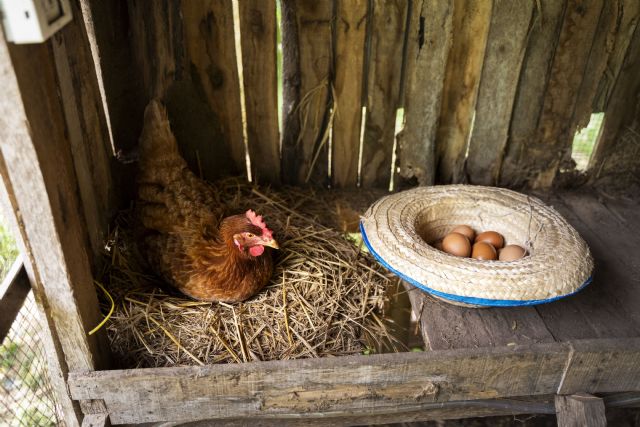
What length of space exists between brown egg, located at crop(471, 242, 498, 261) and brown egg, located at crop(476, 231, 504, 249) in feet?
0.16

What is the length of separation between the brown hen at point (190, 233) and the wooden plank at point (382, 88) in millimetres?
765

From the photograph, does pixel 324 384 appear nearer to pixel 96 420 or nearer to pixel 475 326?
pixel 475 326

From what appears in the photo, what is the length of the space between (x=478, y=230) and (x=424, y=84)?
67cm

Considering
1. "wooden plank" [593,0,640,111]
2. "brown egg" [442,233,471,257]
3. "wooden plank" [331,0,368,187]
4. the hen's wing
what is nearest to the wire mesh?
the hen's wing

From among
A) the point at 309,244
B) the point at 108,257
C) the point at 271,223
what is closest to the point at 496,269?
the point at 309,244

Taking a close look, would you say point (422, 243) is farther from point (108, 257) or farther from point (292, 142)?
point (108, 257)

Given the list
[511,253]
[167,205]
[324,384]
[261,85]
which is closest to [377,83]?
[261,85]

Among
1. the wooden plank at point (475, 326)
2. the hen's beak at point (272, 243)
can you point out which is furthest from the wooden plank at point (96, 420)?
the wooden plank at point (475, 326)

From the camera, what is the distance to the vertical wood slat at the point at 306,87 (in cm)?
219

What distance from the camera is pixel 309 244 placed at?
7.40ft

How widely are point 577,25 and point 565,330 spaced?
4.22 ft

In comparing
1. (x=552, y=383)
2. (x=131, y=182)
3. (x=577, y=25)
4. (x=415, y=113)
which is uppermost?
(x=577, y=25)

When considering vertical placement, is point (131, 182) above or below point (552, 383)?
above

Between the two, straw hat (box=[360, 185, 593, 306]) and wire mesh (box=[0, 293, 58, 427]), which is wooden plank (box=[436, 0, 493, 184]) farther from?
wire mesh (box=[0, 293, 58, 427])
